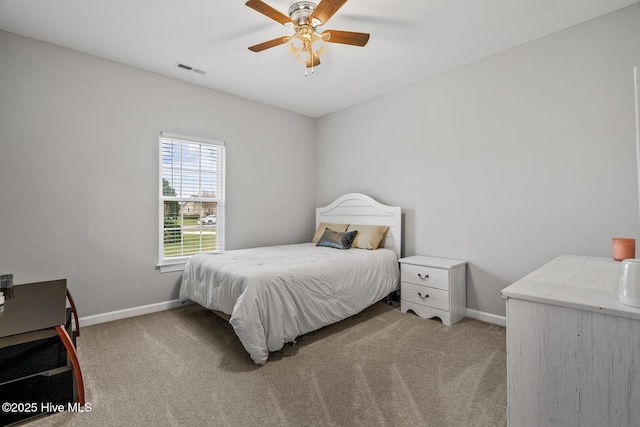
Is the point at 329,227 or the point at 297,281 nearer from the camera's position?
the point at 297,281

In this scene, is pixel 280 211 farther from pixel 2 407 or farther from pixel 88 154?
pixel 2 407

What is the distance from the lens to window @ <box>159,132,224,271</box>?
11.6ft

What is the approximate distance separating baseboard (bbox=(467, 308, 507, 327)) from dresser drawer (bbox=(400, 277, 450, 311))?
0.43m

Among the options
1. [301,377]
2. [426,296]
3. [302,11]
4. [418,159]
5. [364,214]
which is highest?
[302,11]

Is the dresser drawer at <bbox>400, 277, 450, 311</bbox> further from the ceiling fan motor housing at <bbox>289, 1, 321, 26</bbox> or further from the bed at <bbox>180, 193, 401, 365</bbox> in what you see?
the ceiling fan motor housing at <bbox>289, 1, 321, 26</bbox>

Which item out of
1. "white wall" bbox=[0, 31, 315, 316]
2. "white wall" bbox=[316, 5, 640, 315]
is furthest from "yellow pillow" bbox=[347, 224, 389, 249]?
"white wall" bbox=[0, 31, 315, 316]

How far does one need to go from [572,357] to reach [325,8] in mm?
2262

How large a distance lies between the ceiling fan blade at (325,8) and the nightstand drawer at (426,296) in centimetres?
260

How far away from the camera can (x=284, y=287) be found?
2451mm

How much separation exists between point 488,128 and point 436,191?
83cm

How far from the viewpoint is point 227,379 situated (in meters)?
2.03

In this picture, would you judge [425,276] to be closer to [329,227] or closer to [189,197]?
[329,227]

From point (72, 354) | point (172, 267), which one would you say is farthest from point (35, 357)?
point (172, 267)

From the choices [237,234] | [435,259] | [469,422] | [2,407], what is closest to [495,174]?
[435,259]
